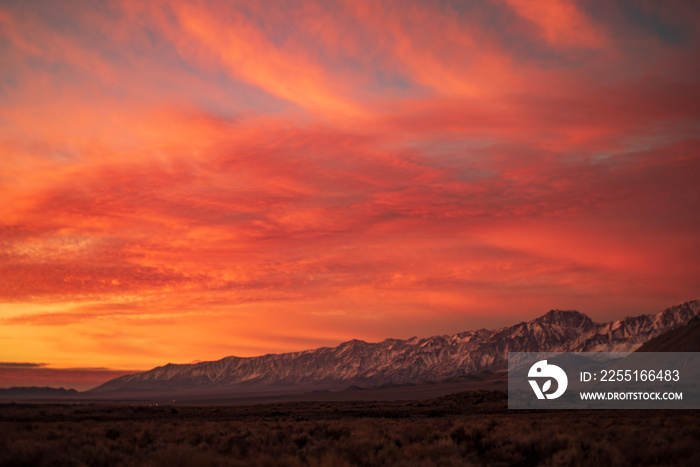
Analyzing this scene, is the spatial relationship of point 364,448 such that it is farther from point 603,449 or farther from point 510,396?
point 510,396

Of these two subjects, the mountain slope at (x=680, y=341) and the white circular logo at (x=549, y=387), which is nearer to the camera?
the white circular logo at (x=549, y=387)

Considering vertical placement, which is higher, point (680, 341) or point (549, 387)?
point (680, 341)

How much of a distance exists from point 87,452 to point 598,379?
177347mm

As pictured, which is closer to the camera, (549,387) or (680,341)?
(549,387)

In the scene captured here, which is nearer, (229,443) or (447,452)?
(447,452)

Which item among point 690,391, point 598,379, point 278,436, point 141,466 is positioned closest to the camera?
point 141,466

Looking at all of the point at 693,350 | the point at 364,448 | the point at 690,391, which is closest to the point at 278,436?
the point at 364,448

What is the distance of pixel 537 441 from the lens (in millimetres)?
22531

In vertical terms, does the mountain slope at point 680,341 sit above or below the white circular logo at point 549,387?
above

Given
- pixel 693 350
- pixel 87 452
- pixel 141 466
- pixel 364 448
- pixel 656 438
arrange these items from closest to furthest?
pixel 141 466 < pixel 87 452 < pixel 364 448 < pixel 656 438 < pixel 693 350

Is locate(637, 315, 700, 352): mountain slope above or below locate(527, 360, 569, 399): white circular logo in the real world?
above

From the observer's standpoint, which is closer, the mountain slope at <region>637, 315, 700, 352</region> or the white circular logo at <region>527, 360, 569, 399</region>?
the white circular logo at <region>527, 360, 569, 399</region>

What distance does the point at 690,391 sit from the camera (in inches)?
3514

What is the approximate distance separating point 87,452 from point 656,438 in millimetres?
22084
